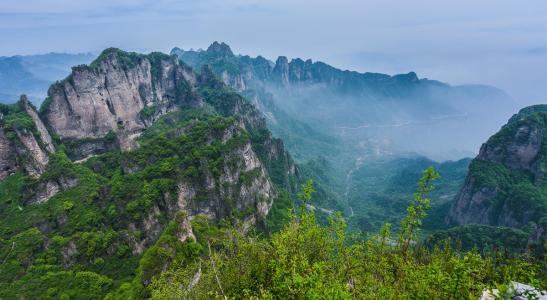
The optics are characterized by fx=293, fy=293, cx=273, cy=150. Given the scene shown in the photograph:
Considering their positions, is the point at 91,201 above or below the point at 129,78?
below

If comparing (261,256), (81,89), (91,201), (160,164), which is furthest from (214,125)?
(261,256)

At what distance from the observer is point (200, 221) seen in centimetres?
7206

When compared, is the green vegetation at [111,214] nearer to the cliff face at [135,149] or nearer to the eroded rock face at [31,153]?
the cliff face at [135,149]

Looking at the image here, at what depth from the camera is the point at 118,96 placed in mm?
116250

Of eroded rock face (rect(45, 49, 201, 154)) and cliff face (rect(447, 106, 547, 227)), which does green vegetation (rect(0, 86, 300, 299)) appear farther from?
cliff face (rect(447, 106, 547, 227))

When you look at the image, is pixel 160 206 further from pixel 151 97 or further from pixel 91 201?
pixel 151 97

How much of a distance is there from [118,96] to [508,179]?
160 meters

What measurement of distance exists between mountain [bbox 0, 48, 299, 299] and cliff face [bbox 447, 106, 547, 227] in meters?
81.2

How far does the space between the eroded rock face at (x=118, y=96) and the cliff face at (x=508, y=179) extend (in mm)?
130924

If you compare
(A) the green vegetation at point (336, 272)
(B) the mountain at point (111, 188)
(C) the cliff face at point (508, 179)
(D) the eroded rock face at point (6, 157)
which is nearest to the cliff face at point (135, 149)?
(D) the eroded rock face at point (6, 157)

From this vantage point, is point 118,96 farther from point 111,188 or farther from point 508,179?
point 508,179

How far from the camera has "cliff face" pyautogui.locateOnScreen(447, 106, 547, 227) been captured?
10631cm

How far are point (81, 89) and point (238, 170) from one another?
63.3 meters

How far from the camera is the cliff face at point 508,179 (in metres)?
106
